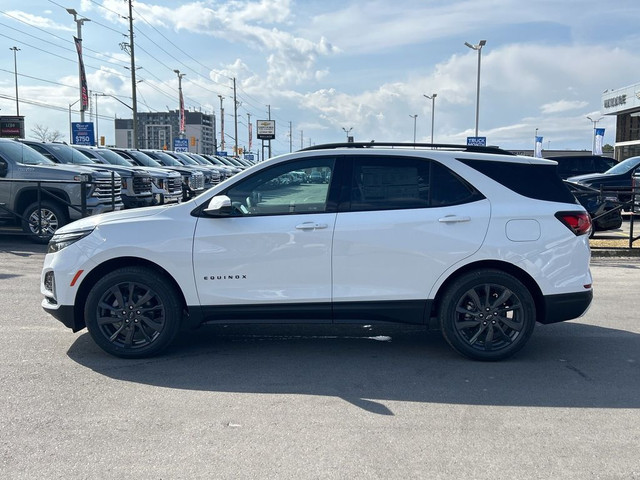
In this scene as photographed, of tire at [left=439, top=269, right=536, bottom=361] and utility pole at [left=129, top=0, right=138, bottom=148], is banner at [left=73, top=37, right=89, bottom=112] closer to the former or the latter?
utility pole at [left=129, top=0, right=138, bottom=148]

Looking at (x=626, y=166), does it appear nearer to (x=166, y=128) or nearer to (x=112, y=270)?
(x=112, y=270)

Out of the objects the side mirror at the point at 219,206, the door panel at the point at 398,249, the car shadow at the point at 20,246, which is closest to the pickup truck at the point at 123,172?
the car shadow at the point at 20,246

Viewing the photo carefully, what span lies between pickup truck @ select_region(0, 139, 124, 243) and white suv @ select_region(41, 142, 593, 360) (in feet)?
25.5

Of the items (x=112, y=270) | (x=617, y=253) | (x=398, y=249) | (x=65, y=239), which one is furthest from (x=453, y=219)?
(x=617, y=253)

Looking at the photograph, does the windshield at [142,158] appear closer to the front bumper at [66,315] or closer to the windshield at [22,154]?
the windshield at [22,154]

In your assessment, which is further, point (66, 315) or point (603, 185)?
point (603, 185)

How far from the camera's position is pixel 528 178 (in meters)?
5.27

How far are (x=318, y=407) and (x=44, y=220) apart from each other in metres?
10.2

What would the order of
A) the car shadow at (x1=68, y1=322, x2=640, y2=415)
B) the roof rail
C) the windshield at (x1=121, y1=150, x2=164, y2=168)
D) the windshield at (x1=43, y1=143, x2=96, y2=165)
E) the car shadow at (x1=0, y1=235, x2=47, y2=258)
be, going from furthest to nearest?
the windshield at (x1=121, y1=150, x2=164, y2=168)
the windshield at (x1=43, y1=143, x2=96, y2=165)
the car shadow at (x1=0, y1=235, x2=47, y2=258)
the roof rail
the car shadow at (x1=68, y1=322, x2=640, y2=415)

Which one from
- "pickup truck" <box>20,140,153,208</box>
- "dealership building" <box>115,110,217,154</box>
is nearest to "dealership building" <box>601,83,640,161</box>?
"pickup truck" <box>20,140,153,208</box>

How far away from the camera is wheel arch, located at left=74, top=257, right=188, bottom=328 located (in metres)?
5.18

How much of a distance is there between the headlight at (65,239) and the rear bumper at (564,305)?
13.0 ft

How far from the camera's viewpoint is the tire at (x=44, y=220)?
1241cm

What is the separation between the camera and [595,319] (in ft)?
22.2
